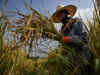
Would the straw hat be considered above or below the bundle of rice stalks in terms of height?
above

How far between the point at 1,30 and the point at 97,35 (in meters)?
0.63

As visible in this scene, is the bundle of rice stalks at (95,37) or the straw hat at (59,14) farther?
the straw hat at (59,14)

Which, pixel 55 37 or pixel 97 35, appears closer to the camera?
pixel 97 35

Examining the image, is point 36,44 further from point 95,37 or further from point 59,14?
point 59,14

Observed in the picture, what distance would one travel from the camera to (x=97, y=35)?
661 millimetres

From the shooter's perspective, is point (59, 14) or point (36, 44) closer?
point (36, 44)

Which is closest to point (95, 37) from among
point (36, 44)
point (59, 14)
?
point (36, 44)

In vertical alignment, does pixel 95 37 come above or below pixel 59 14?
below

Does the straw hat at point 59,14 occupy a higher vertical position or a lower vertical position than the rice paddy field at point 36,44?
higher

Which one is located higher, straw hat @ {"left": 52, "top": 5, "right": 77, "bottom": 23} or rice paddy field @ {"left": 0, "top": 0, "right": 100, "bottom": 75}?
straw hat @ {"left": 52, "top": 5, "right": 77, "bottom": 23}

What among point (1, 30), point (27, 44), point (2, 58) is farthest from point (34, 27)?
point (2, 58)

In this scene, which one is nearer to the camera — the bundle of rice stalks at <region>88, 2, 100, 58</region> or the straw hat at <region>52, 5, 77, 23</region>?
the bundle of rice stalks at <region>88, 2, 100, 58</region>

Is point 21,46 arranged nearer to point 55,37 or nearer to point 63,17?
point 55,37

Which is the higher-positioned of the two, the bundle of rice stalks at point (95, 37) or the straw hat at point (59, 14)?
the straw hat at point (59, 14)
